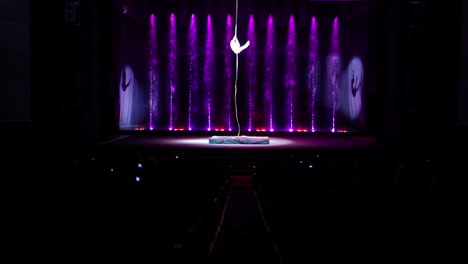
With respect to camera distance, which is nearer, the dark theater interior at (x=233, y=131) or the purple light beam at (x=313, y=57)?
the dark theater interior at (x=233, y=131)

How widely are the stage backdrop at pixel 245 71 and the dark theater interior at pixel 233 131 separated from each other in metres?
0.03

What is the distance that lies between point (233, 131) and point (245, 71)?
126cm

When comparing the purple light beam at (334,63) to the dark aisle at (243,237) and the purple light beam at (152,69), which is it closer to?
the purple light beam at (152,69)

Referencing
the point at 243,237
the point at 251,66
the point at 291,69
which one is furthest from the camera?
the point at 251,66

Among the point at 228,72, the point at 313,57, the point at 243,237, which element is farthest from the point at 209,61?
the point at 243,237

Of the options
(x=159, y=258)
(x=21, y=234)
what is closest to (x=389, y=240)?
(x=159, y=258)

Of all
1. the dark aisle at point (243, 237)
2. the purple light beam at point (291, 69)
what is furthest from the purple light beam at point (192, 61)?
the dark aisle at point (243, 237)

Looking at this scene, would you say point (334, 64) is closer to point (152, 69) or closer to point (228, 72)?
point (228, 72)

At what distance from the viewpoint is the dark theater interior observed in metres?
1.24

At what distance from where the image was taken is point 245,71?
8328mm

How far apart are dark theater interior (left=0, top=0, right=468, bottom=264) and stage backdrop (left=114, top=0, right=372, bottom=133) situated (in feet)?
0.09

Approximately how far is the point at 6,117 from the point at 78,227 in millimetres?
4041

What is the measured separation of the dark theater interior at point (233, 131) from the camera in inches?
48.6

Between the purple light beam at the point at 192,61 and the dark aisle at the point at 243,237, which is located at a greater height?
the purple light beam at the point at 192,61
